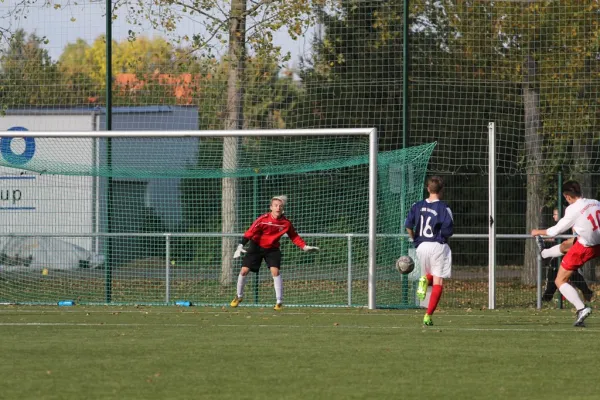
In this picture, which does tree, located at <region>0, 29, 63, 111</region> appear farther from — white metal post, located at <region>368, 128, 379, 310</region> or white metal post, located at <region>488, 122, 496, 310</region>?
white metal post, located at <region>488, 122, 496, 310</region>

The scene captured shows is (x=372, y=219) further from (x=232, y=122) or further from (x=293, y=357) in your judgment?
(x=293, y=357)

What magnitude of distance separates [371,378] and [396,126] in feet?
44.2

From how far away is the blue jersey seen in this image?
1251 cm

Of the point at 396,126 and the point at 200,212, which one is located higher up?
the point at 396,126

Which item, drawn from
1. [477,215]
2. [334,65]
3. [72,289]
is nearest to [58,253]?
[72,289]

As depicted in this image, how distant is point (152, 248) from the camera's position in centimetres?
1778

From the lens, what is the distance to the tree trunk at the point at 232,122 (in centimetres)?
1848

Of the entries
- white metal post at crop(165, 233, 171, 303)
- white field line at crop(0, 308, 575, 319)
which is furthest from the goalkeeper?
white metal post at crop(165, 233, 171, 303)

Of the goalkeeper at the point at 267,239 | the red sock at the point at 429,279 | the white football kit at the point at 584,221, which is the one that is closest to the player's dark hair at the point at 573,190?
the white football kit at the point at 584,221

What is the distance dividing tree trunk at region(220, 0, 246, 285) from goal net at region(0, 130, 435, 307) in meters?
0.03

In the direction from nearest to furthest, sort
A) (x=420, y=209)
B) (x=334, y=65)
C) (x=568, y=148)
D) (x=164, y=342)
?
(x=164, y=342) → (x=420, y=209) → (x=334, y=65) → (x=568, y=148)

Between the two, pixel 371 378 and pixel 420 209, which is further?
pixel 420 209

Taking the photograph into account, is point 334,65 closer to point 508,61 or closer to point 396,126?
point 396,126

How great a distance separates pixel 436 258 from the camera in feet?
41.1
